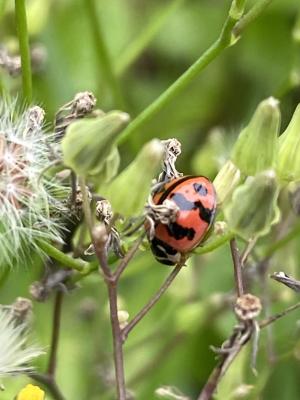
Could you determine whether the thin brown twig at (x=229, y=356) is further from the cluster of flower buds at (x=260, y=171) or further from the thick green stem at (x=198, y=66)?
the thick green stem at (x=198, y=66)

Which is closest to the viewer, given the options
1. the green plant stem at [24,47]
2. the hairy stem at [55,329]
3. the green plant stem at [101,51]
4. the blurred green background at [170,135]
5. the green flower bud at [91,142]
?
the green flower bud at [91,142]

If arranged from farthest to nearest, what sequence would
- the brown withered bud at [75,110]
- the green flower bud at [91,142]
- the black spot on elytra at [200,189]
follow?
1. the brown withered bud at [75,110]
2. the black spot on elytra at [200,189]
3. the green flower bud at [91,142]

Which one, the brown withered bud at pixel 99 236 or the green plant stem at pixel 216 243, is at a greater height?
the brown withered bud at pixel 99 236

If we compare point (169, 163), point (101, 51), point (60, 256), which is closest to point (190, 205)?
point (169, 163)

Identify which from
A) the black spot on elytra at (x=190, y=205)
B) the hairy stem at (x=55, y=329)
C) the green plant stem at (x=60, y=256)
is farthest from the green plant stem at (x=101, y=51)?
the black spot on elytra at (x=190, y=205)

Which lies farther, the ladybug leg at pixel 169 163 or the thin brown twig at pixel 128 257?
the ladybug leg at pixel 169 163

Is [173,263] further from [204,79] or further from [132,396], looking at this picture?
[204,79]

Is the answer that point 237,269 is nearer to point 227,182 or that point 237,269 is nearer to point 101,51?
point 227,182

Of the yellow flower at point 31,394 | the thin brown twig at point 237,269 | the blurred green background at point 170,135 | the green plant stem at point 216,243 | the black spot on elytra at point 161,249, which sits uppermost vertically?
the black spot on elytra at point 161,249
